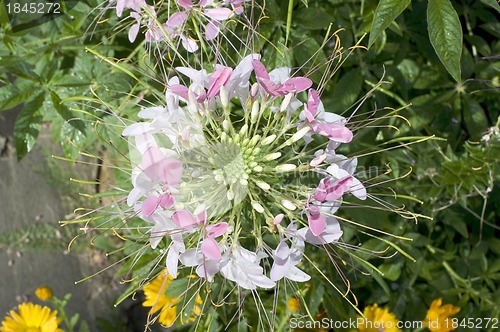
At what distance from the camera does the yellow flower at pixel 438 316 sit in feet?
3.80

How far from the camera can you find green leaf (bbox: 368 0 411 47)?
2.41 ft

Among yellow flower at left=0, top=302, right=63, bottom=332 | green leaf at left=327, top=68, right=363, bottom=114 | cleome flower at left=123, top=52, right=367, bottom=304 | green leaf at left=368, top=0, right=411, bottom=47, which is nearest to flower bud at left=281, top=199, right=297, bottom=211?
cleome flower at left=123, top=52, right=367, bottom=304

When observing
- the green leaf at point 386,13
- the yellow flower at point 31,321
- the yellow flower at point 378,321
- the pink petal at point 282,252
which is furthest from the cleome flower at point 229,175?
the yellow flower at point 31,321

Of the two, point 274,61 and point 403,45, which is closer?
point 274,61

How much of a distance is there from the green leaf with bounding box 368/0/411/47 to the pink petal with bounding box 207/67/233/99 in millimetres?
189

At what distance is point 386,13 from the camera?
75cm

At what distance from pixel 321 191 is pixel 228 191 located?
4.5 inches

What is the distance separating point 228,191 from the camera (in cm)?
72

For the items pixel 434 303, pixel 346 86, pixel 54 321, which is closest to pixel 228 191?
pixel 346 86

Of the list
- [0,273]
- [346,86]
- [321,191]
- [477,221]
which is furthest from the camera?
[0,273]

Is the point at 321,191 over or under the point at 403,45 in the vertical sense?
over

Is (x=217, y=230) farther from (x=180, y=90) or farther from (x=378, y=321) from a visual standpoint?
(x=378, y=321)

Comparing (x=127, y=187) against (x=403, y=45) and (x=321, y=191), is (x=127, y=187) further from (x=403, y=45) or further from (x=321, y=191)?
(x=403, y=45)

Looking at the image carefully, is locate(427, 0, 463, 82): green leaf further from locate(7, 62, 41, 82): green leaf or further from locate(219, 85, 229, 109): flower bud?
locate(7, 62, 41, 82): green leaf
